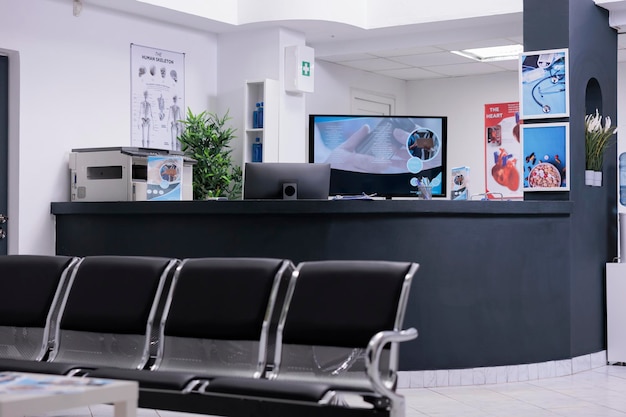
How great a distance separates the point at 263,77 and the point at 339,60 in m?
1.60

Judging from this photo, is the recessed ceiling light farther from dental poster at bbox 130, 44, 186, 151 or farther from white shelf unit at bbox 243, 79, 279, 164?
dental poster at bbox 130, 44, 186, 151

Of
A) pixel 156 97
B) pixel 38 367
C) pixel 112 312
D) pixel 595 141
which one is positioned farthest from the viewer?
pixel 156 97

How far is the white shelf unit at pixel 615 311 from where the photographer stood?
6824mm

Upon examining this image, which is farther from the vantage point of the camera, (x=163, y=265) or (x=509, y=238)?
(x=509, y=238)

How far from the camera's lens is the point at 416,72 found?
11.1 metres

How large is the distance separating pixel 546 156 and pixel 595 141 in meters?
0.52

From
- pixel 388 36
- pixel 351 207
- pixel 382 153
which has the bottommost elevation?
pixel 351 207

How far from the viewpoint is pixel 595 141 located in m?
6.82

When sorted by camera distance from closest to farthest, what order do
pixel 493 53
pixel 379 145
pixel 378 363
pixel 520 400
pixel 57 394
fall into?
pixel 57 394 → pixel 378 363 → pixel 520 400 → pixel 379 145 → pixel 493 53

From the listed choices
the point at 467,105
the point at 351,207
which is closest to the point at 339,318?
the point at 351,207

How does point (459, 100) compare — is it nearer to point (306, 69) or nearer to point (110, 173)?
point (306, 69)

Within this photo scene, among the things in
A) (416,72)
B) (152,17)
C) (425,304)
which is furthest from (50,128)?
(416,72)

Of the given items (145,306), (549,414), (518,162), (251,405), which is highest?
(518,162)

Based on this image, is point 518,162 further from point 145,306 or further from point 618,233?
point 145,306
